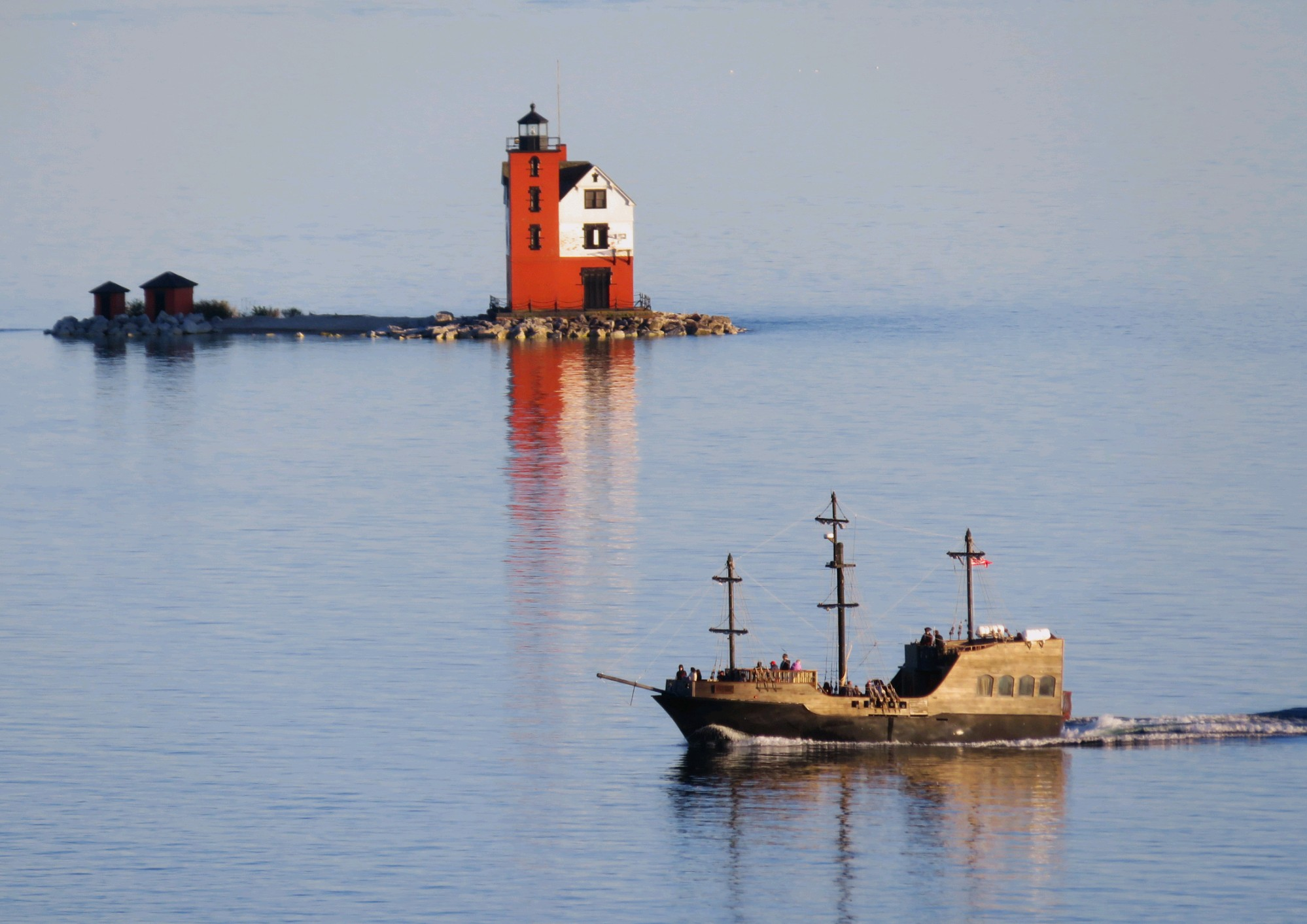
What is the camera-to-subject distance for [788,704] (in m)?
52.5

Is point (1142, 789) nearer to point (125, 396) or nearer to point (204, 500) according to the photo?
point (204, 500)

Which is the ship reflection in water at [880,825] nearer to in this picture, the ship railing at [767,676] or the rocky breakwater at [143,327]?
the ship railing at [767,676]

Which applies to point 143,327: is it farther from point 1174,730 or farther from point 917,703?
point 1174,730

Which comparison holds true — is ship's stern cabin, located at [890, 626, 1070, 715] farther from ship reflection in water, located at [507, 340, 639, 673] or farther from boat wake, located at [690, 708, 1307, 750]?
ship reflection in water, located at [507, 340, 639, 673]

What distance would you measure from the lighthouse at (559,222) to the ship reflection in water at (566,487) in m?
7.41

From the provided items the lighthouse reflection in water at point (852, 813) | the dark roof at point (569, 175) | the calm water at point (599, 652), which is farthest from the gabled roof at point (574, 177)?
the lighthouse reflection in water at point (852, 813)

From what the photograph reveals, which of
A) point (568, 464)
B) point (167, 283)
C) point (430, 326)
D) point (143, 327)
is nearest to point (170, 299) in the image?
point (167, 283)

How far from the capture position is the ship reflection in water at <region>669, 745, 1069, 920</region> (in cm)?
4275

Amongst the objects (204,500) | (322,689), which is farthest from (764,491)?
(322,689)

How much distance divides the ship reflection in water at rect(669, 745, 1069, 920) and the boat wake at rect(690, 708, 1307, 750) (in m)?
0.23

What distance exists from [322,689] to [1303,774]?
24.9 metres

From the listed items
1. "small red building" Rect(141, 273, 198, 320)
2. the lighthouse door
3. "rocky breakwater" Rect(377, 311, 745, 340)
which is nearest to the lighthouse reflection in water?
the lighthouse door

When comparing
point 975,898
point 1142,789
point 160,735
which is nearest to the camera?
point 975,898

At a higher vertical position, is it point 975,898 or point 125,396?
point 125,396
